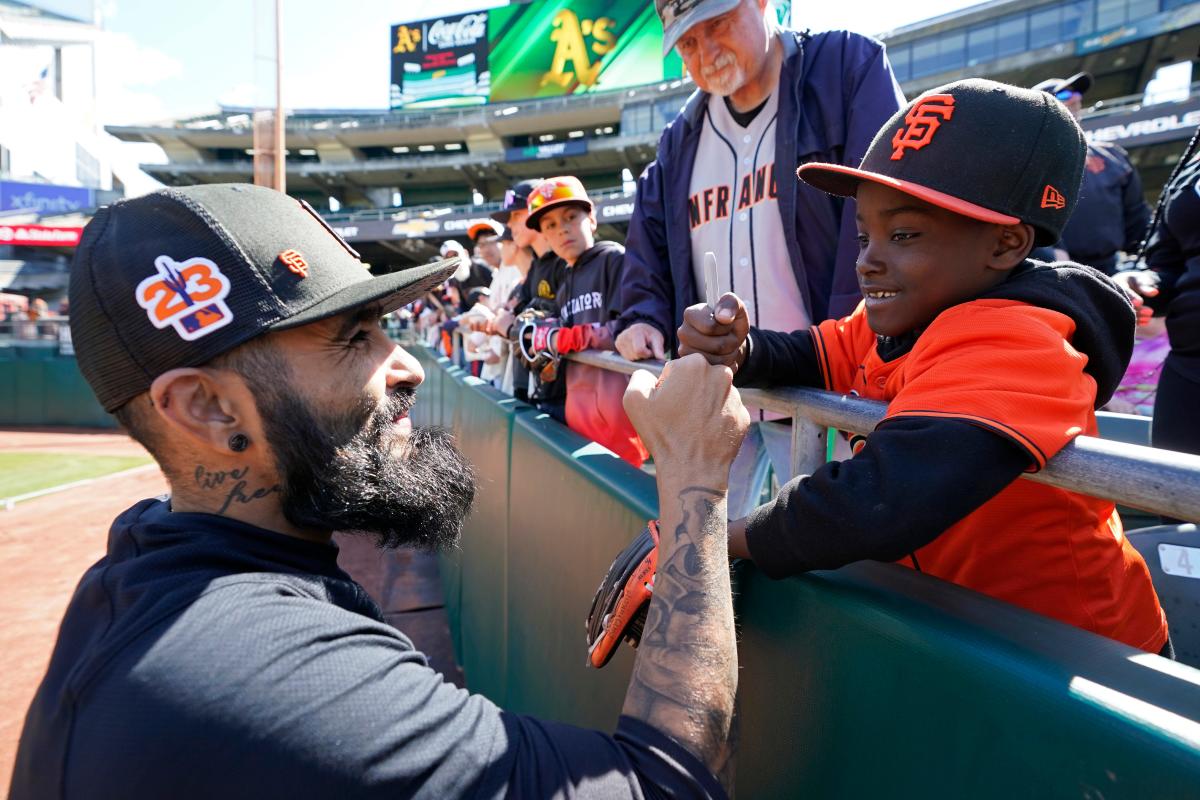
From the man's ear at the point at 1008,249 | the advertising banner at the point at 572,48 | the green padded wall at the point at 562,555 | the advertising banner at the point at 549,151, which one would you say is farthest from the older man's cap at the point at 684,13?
the advertising banner at the point at 549,151

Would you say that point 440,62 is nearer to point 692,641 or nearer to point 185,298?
point 185,298

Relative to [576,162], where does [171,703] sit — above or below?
below

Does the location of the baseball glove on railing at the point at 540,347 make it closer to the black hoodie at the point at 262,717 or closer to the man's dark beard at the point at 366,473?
the man's dark beard at the point at 366,473

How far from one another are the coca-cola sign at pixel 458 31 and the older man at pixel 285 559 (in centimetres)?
4667

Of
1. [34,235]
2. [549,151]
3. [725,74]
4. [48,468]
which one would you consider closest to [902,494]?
[725,74]

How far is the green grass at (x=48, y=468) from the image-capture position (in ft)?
28.0

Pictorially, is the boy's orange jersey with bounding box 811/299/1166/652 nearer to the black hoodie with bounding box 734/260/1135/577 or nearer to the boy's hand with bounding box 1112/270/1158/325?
the black hoodie with bounding box 734/260/1135/577

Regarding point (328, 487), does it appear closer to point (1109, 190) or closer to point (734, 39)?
point (734, 39)

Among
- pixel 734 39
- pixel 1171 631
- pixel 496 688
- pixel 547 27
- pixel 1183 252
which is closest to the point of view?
pixel 1171 631

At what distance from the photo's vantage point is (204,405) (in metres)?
1.26

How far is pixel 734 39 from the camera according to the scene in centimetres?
238

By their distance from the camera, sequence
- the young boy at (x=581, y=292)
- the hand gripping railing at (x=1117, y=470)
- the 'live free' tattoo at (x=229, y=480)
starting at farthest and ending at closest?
the young boy at (x=581, y=292)
the 'live free' tattoo at (x=229, y=480)
the hand gripping railing at (x=1117, y=470)

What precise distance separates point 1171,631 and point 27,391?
18034mm

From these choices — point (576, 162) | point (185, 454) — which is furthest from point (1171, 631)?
point (576, 162)
